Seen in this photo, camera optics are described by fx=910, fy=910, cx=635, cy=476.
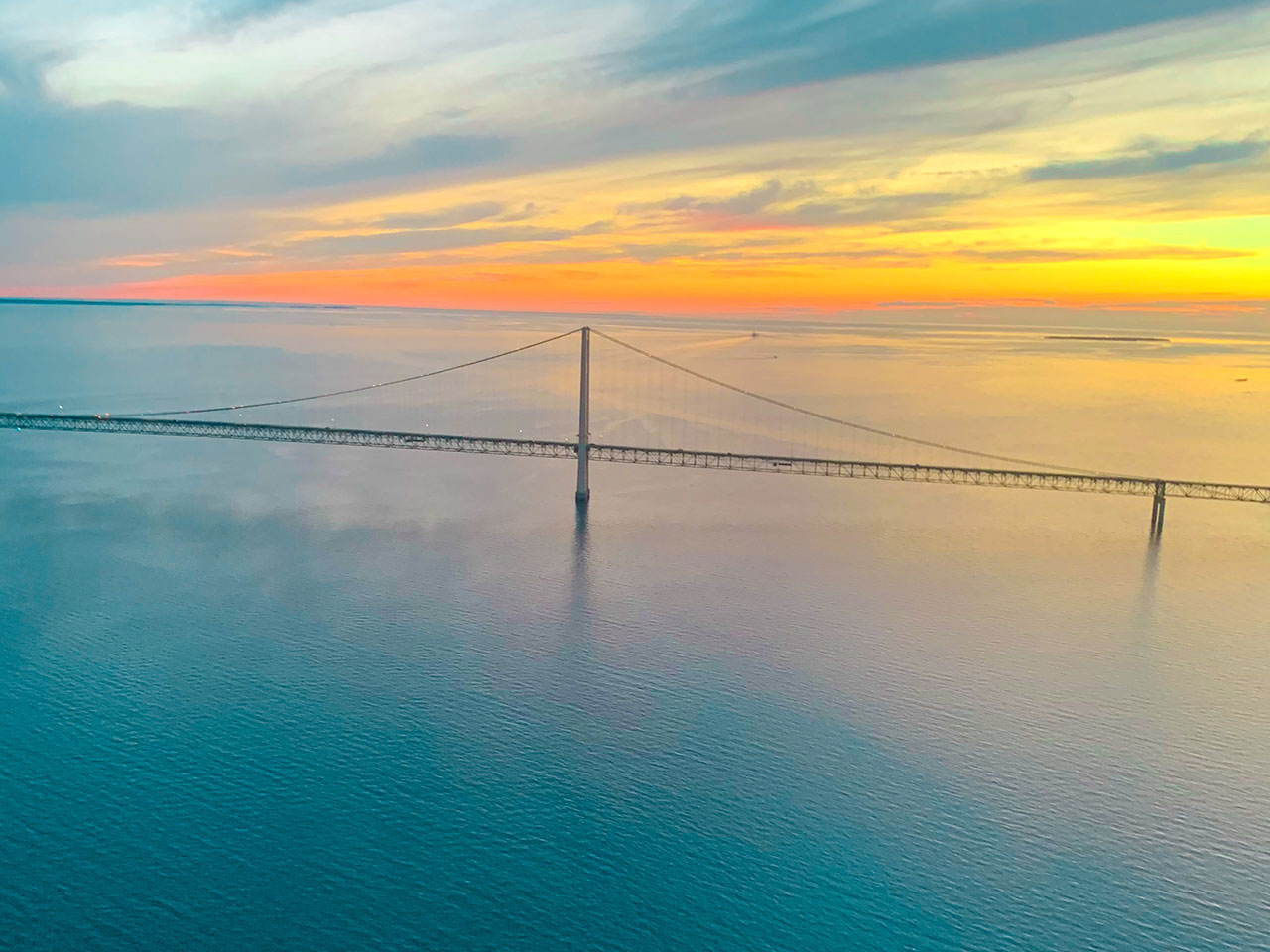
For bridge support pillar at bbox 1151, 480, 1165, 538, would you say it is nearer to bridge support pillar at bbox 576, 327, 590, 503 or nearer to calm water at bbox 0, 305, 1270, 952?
calm water at bbox 0, 305, 1270, 952

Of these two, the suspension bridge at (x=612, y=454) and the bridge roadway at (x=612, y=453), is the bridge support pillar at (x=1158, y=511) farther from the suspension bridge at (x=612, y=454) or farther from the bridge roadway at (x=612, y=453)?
the bridge roadway at (x=612, y=453)

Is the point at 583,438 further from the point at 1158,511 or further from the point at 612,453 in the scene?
the point at 1158,511

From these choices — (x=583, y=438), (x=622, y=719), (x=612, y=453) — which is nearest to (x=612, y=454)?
(x=612, y=453)

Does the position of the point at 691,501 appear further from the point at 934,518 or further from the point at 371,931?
the point at 371,931

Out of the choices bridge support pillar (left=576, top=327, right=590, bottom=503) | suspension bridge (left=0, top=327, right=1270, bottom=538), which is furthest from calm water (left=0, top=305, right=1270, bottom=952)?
suspension bridge (left=0, top=327, right=1270, bottom=538)

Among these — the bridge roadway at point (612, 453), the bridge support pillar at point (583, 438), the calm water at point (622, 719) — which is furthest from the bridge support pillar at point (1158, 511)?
the bridge support pillar at point (583, 438)

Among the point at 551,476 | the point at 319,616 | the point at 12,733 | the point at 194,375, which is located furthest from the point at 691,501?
the point at 194,375

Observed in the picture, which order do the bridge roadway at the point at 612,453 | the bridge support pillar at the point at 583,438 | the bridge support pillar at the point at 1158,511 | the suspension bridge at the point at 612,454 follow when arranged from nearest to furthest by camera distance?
the bridge support pillar at the point at 1158,511 → the bridge support pillar at the point at 583,438 → the suspension bridge at the point at 612,454 → the bridge roadway at the point at 612,453

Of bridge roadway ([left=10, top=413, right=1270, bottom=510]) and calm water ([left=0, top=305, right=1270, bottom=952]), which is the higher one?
bridge roadway ([left=10, top=413, right=1270, bottom=510])
